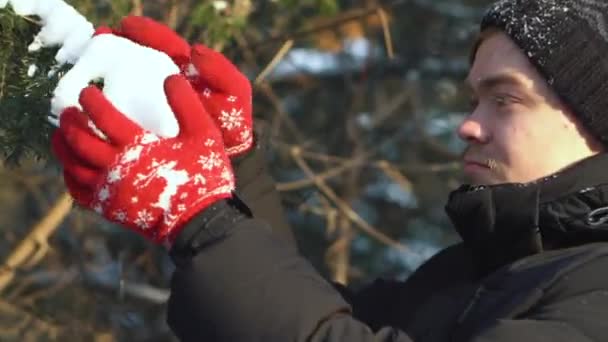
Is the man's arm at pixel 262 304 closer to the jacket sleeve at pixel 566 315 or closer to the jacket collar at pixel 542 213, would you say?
the jacket sleeve at pixel 566 315

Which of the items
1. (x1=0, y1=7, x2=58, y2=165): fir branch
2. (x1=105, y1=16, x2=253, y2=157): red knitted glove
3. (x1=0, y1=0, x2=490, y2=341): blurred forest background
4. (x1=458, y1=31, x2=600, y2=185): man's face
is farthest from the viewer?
(x1=0, y1=0, x2=490, y2=341): blurred forest background

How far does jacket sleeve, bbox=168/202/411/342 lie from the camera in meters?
1.77

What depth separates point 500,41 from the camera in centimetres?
229

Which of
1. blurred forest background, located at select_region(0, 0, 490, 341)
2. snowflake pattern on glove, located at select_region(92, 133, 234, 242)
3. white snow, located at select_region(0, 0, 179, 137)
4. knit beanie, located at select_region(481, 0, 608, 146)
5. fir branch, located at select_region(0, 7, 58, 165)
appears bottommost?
blurred forest background, located at select_region(0, 0, 490, 341)

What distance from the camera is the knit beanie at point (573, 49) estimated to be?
7.19 feet

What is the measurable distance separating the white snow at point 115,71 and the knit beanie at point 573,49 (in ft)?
2.42

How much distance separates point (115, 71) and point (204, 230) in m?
0.29

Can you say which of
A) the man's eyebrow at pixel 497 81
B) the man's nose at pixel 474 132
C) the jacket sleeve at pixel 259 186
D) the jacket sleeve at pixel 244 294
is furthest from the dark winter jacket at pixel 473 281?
the jacket sleeve at pixel 259 186

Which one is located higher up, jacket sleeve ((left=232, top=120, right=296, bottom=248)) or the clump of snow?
the clump of snow

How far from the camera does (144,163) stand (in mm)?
1749

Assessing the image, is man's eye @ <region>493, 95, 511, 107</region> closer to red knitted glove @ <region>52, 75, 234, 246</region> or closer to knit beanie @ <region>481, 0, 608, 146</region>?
knit beanie @ <region>481, 0, 608, 146</region>

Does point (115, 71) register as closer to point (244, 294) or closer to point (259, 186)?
point (244, 294)

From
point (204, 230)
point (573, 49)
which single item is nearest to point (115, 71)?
point (204, 230)

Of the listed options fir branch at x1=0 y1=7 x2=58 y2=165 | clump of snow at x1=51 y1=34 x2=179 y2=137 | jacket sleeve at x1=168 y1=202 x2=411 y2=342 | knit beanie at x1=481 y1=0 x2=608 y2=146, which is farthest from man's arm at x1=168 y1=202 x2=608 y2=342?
knit beanie at x1=481 y1=0 x2=608 y2=146
